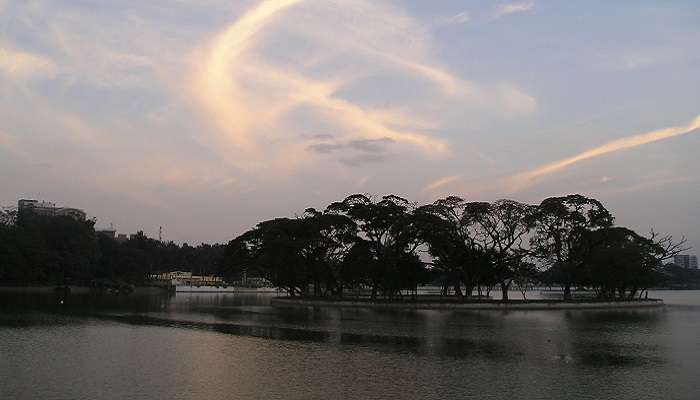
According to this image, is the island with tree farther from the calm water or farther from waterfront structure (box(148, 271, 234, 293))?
waterfront structure (box(148, 271, 234, 293))

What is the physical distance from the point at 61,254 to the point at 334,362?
81183 millimetres

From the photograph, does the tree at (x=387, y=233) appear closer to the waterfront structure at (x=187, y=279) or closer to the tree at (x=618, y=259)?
the tree at (x=618, y=259)

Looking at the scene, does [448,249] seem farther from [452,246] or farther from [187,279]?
[187,279]

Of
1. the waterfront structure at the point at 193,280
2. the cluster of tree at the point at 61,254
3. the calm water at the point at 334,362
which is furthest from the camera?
the waterfront structure at the point at 193,280

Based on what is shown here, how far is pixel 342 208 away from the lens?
64.8m

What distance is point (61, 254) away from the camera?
8844cm

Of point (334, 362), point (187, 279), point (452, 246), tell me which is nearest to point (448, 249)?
point (452, 246)

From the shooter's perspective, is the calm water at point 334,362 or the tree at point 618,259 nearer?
the calm water at point 334,362

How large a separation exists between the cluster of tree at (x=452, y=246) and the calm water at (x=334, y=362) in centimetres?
2796

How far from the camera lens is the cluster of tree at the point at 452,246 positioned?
60.2m

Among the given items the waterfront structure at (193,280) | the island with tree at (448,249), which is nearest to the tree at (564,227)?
the island with tree at (448,249)

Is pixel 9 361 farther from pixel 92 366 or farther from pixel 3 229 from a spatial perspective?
pixel 3 229

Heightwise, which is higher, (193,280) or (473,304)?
(193,280)

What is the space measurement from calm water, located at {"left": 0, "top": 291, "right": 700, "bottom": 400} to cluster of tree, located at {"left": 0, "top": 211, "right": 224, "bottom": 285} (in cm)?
5089
